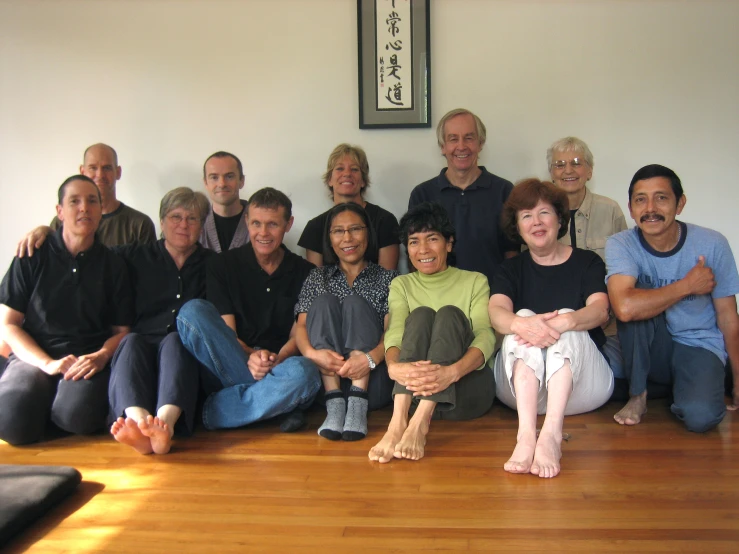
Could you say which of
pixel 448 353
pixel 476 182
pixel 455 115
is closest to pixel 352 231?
pixel 448 353

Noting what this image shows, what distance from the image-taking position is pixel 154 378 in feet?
9.08

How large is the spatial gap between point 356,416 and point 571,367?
869 mm

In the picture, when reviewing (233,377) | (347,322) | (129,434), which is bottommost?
(129,434)

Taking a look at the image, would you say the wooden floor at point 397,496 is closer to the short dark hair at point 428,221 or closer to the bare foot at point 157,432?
the bare foot at point 157,432

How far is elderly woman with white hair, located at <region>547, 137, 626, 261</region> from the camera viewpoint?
3.38 metres

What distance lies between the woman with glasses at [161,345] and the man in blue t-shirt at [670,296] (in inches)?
71.0

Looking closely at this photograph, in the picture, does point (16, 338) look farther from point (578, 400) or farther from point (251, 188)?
point (578, 400)

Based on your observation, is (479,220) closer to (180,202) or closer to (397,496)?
(180,202)

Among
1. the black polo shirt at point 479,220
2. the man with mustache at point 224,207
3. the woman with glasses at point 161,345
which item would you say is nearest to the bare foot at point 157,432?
the woman with glasses at point 161,345

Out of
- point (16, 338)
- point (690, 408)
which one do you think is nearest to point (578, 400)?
point (690, 408)

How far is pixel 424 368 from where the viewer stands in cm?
260

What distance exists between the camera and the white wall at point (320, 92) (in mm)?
4016

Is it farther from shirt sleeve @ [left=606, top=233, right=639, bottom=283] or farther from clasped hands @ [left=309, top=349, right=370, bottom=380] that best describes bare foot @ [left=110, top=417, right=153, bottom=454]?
shirt sleeve @ [left=606, top=233, right=639, bottom=283]

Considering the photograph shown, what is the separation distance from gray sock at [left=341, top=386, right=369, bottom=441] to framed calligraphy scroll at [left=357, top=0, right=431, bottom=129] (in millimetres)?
1880
